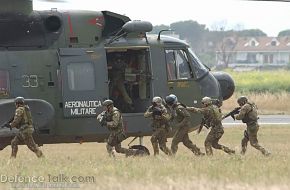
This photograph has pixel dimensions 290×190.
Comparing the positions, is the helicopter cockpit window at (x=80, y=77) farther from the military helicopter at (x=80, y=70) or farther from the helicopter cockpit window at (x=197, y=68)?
the helicopter cockpit window at (x=197, y=68)

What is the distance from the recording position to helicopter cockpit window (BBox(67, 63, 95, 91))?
56.2 ft

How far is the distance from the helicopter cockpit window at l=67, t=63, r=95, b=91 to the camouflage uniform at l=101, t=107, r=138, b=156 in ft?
4.10

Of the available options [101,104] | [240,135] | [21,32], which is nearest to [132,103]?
[101,104]

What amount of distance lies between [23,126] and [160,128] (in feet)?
9.25

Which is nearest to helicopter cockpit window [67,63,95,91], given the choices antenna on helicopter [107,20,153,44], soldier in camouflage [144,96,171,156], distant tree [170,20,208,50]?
antenna on helicopter [107,20,153,44]

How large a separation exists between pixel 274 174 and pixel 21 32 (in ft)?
23.6

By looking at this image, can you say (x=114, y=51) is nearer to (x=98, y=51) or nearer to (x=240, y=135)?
(x=98, y=51)

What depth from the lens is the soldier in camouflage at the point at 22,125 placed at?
15.6 metres

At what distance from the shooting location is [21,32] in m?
17.2

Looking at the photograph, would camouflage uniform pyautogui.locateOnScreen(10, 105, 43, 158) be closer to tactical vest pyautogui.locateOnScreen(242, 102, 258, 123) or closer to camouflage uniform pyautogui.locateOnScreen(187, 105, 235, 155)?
camouflage uniform pyautogui.locateOnScreen(187, 105, 235, 155)

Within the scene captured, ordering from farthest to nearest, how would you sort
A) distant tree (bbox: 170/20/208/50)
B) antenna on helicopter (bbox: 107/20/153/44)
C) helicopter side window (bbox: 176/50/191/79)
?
distant tree (bbox: 170/20/208/50)
helicopter side window (bbox: 176/50/191/79)
antenna on helicopter (bbox: 107/20/153/44)

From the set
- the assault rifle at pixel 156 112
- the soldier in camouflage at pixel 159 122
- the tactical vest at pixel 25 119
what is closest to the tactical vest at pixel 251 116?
the soldier in camouflage at pixel 159 122

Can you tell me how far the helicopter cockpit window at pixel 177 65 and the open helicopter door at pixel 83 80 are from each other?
1.53m

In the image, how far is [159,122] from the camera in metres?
16.5
